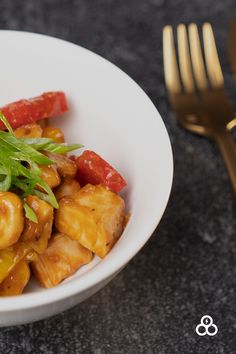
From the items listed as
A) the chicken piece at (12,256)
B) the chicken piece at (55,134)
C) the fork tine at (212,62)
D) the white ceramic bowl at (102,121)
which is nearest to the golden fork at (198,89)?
the fork tine at (212,62)

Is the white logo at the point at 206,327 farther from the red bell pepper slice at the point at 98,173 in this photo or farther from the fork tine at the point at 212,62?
the fork tine at the point at 212,62

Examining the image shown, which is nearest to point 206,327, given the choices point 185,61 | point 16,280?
point 16,280

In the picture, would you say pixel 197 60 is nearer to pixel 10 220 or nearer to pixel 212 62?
pixel 212 62

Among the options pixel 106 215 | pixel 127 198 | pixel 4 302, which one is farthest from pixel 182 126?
pixel 4 302

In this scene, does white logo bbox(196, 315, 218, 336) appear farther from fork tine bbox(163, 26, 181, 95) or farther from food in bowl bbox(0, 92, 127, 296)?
fork tine bbox(163, 26, 181, 95)

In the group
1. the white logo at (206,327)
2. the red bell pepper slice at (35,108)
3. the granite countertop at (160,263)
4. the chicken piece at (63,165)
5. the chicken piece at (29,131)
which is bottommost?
the white logo at (206,327)

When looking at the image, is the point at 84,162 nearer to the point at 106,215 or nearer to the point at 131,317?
the point at 106,215

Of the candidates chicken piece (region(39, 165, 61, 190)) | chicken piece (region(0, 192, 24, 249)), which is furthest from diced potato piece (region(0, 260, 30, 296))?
chicken piece (region(39, 165, 61, 190))
